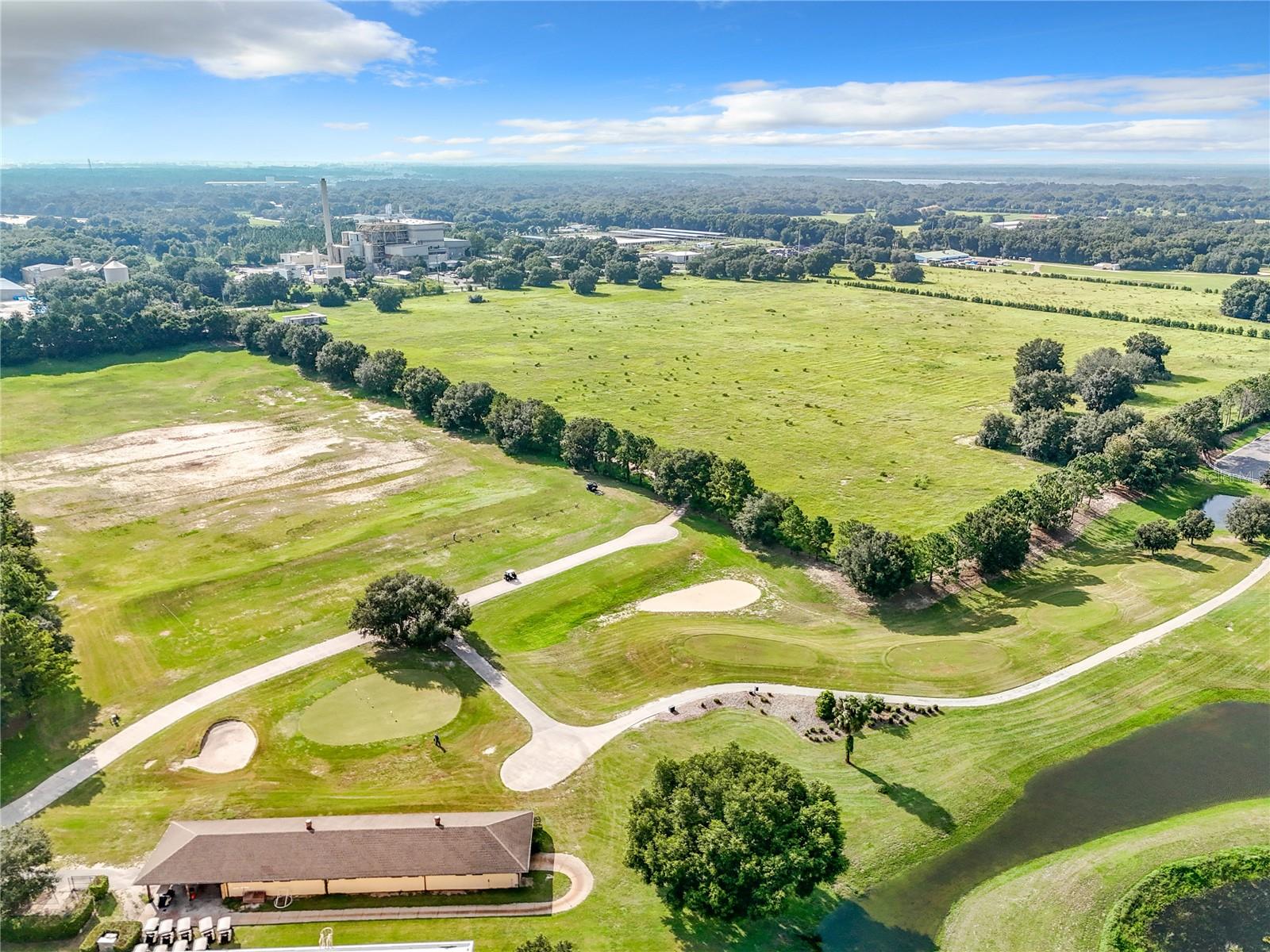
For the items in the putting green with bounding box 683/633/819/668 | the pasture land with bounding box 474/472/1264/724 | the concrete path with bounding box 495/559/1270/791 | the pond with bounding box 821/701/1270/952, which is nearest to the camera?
the pond with bounding box 821/701/1270/952

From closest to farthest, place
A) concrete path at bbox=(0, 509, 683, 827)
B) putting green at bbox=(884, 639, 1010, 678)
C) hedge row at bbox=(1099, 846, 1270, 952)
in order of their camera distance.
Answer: hedge row at bbox=(1099, 846, 1270, 952) < concrete path at bbox=(0, 509, 683, 827) < putting green at bbox=(884, 639, 1010, 678)

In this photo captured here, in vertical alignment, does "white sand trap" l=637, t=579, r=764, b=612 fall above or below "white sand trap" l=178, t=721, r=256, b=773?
above

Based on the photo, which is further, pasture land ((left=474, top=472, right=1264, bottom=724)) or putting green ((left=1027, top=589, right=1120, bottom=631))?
putting green ((left=1027, top=589, right=1120, bottom=631))

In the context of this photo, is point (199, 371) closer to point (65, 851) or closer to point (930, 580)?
point (65, 851)

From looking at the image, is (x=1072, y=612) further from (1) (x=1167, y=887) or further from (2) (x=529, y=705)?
(2) (x=529, y=705)

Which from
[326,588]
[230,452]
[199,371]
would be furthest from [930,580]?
[199,371]

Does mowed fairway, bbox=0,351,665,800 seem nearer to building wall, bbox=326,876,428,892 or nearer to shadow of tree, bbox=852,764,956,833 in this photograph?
building wall, bbox=326,876,428,892

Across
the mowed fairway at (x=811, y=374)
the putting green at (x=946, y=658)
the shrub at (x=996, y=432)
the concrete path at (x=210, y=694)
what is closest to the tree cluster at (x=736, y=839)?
the putting green at (x=946, y=658)

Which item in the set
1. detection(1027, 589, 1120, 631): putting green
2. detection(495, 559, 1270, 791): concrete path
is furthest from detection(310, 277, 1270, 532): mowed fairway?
detection(495, 559, 1270, 791): concrete path
